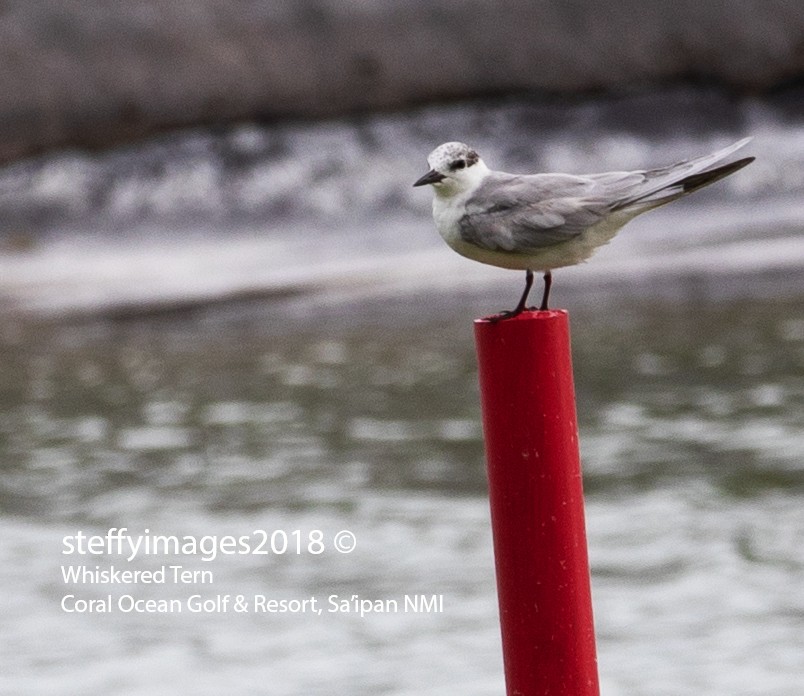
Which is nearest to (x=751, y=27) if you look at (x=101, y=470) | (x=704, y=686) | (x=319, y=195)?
(x=319, y=195)

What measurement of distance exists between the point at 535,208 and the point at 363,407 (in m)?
4.90

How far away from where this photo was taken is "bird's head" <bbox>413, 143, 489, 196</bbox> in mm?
3732

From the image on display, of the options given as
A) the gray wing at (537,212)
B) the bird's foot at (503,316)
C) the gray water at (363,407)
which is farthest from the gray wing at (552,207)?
the gray water at (363,407)

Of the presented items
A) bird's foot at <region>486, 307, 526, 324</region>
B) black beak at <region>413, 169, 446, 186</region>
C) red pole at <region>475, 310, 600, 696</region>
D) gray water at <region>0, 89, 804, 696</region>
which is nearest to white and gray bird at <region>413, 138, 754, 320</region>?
black beak at <region>413, 169, 446, 186</region>

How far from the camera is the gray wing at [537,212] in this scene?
362 centimetres

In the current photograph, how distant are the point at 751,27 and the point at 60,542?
11013 millimetres

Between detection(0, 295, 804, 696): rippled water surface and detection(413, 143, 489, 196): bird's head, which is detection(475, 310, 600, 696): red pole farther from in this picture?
detection(0, 295, 804, 696): rippled water surface

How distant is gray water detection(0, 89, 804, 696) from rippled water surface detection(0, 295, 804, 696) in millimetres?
16

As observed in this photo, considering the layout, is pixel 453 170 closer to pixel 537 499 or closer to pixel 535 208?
pixel 535 208

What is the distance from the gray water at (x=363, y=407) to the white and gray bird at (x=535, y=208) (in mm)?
1491

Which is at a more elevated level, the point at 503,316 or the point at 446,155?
the point at 446,155

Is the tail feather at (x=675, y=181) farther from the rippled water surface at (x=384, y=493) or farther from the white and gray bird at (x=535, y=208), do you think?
the rippled water surface at (x=384, y=493)

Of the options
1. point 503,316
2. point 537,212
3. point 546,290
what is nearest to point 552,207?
point 537,212

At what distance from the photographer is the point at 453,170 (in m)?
3.74
